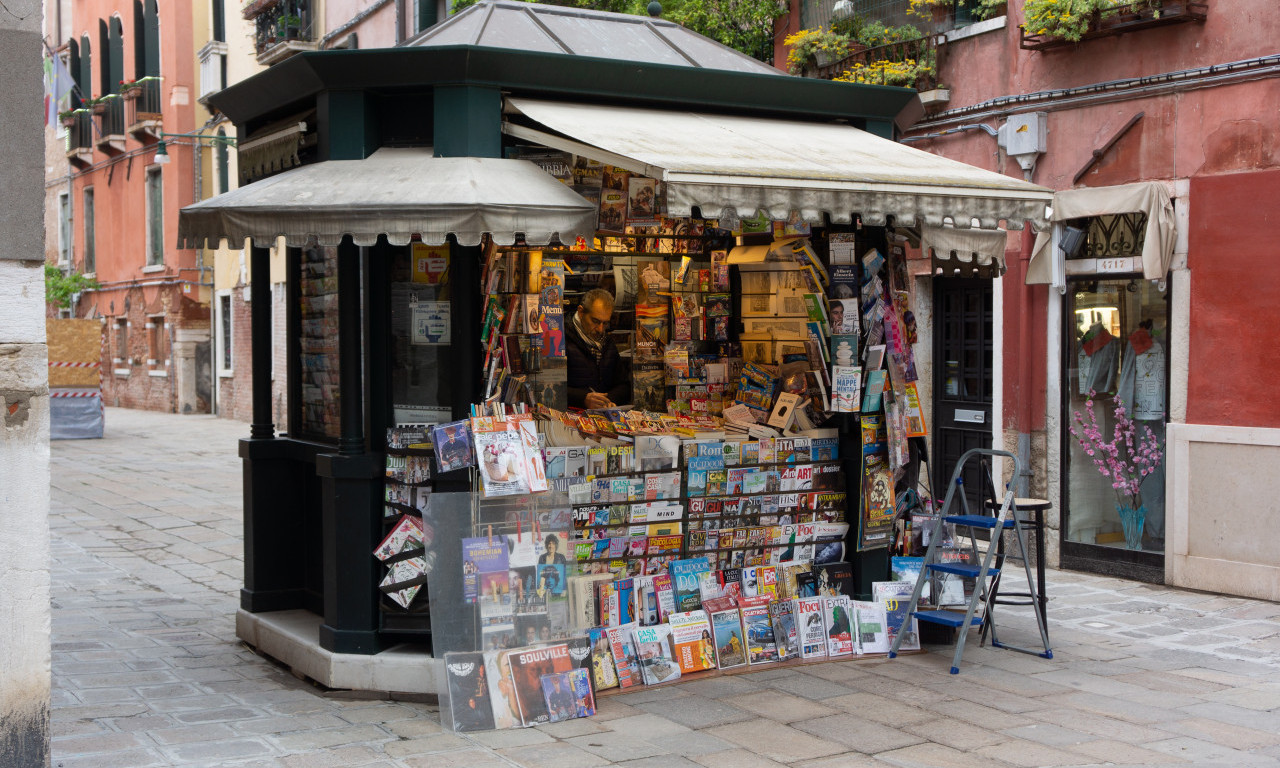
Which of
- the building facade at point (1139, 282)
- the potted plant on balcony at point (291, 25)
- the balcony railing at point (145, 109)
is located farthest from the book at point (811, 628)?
the balcony railing at point (145, 109)

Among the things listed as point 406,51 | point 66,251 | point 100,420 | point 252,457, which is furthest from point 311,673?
point 66,251

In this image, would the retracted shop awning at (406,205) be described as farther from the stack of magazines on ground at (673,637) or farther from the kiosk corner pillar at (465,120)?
the stack of magazines on ground at (673,637)

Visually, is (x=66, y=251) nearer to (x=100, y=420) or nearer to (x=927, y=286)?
(x=100, y=420)

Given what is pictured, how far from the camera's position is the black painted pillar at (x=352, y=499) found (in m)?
5.71

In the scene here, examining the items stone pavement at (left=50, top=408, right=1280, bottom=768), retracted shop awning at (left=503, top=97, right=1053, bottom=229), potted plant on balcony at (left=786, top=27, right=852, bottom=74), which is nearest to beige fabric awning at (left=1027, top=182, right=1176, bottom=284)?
stone pavement at (left=50, top=408, right=1280, bottom=768)

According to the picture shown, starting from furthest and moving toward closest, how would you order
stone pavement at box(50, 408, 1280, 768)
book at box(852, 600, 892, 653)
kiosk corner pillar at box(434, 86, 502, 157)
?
book at box(852, 600, 892, 653) → kiosk corner pillar at box(434, 86, 502, 157) → stone pavement at box(50, 408, 1280, 768)

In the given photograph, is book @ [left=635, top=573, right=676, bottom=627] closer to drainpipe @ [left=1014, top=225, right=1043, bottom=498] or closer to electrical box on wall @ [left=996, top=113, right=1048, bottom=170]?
drainpipe @ [left=1014, top=225, right=1043, bottom=498]

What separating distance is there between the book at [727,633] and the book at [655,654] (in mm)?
259

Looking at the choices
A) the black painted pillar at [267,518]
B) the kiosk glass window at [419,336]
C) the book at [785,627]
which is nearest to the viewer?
the kiosk glass window at [419,336]

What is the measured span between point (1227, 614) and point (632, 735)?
4388 mm

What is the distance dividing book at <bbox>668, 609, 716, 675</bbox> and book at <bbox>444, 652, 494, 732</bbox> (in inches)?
41.9

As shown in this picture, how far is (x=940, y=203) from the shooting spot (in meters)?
5.76

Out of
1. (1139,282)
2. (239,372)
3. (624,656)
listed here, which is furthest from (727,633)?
(239,372)

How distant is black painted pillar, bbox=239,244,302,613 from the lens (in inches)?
264
